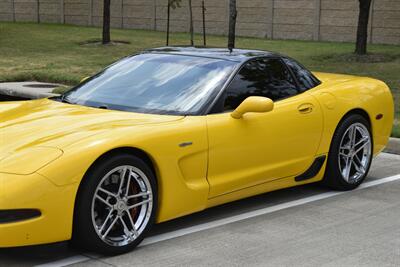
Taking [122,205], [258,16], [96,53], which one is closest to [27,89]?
[96,53]

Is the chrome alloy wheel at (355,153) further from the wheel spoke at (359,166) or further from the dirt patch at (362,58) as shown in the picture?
the dirt patch at (362,58)

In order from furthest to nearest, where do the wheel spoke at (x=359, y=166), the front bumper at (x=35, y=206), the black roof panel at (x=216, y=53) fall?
the wheel spoke at (x=359, y=166) → the black roof panel at (x=216, y=53) → the front bumper at (x=35, y=206)

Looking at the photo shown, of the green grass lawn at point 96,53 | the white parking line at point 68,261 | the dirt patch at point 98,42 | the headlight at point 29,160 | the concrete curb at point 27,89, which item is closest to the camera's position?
the headlight at point 29,160

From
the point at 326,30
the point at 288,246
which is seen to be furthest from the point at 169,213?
the point at 326,30

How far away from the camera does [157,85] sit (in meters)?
5.34

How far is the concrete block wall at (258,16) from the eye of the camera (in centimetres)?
2305

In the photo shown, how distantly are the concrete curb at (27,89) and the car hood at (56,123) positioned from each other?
7361mm

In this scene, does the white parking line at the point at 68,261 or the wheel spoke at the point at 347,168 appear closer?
the white parking line at the point at 68,261

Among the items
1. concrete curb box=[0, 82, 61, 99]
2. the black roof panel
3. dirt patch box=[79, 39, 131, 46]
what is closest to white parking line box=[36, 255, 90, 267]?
the black roof panel

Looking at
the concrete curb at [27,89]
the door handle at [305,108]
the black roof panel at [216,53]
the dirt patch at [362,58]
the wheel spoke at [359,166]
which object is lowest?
the concrete curb at [27,89]

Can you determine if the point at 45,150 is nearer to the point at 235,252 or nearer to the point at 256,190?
the point at 235,252

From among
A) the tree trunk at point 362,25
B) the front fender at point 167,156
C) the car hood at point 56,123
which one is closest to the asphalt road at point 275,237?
the front fender at point 167,156

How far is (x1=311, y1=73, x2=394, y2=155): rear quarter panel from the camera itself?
19.9 ft

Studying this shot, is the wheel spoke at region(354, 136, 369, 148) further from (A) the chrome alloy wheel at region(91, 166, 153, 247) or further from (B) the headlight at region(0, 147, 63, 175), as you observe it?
(B) the headlight at region(0, 147, 63, 175)
